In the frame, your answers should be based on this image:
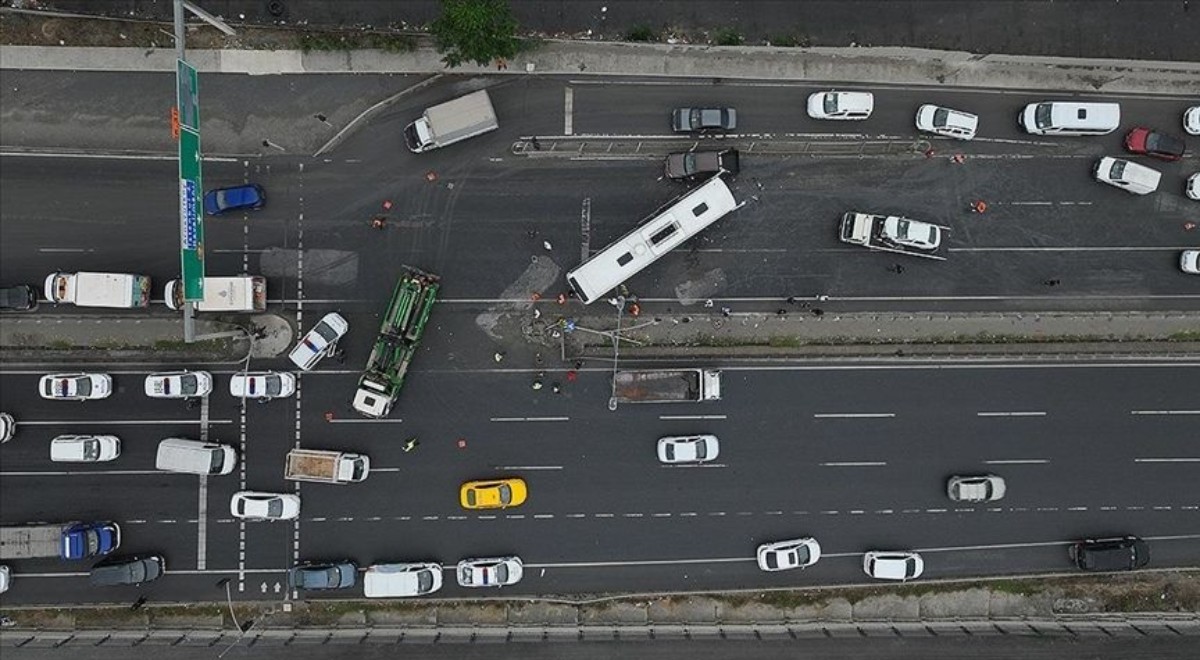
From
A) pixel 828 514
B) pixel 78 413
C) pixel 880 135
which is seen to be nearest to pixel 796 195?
pixel 880 135

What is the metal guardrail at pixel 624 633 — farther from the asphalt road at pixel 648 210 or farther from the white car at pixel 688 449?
the asphalt road at pixel 648 210

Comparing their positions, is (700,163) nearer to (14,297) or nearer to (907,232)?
(907,232)

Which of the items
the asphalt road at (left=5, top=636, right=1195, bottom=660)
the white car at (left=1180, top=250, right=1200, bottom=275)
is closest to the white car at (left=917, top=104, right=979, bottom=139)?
the white car at (left=1180, top=250, right=1200, bottom=275)

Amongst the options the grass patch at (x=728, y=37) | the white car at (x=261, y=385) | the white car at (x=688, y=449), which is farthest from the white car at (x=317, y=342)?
the grass patch at (x=728, y=37)

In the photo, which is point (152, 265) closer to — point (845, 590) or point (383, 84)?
point (383, 84)

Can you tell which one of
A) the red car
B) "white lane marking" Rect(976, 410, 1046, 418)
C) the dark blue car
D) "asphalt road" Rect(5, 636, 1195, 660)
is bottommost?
"asphalt road" Rect(5, 636, 1195, 660)

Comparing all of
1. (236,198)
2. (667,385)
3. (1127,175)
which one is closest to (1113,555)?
(1127,175)

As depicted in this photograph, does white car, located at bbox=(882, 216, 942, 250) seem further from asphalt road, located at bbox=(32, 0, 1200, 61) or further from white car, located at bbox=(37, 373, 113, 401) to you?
white car, located at bbox=(37, 373, 113, 401)
